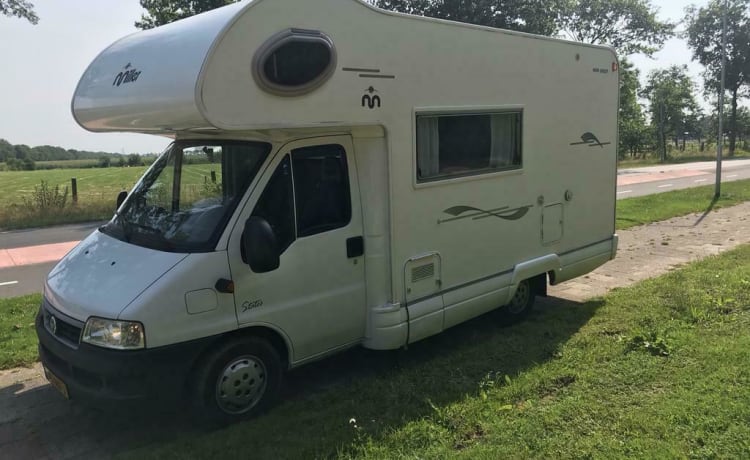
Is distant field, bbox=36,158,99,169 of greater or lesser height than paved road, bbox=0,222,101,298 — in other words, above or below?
above

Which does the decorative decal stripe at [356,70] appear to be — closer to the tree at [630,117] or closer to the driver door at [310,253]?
the driver door at [310,253]

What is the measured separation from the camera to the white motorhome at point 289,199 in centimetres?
377

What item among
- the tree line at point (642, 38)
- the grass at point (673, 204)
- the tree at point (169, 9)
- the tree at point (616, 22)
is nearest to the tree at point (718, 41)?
the tree line at point (642, 38)

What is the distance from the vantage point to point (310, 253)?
14.4 ft

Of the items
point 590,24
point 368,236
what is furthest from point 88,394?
point 590,24

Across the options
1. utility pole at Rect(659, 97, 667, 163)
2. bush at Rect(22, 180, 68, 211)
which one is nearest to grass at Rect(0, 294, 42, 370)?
bush at Rect(22, 180, 68, 211)

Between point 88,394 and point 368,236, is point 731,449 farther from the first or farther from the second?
point 88,394

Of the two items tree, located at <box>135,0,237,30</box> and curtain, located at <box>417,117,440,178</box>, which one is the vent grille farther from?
tree, located at <box>135,0,237,30</box>

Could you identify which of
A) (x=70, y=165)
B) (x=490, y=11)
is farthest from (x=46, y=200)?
(x=70, y=165)

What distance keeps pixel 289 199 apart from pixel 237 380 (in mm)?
1327

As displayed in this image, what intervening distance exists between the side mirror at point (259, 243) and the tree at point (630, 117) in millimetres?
36898

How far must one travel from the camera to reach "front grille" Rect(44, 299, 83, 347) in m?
3.89

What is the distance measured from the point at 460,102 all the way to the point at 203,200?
2.39 m

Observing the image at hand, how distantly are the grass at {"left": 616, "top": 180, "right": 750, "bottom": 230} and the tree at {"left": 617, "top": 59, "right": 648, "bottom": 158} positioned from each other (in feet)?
64.4
